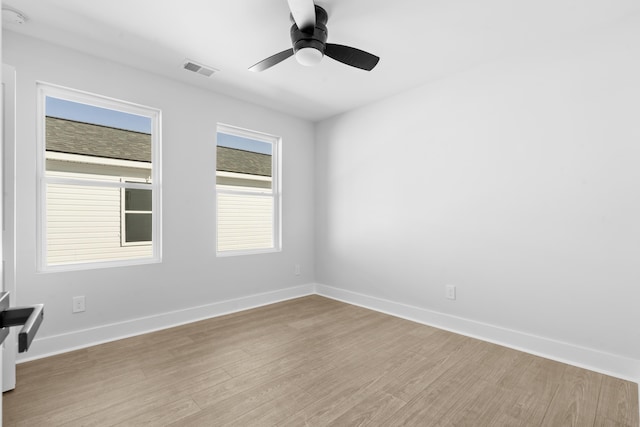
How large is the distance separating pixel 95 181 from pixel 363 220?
2.74m

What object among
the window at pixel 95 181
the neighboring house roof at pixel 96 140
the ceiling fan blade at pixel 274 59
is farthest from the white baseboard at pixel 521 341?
the neighboring house roof at pixel 96 140

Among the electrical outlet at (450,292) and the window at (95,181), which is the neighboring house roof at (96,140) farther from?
the electrical outlet at (450,292)

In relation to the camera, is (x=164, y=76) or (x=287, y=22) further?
(x=164, y=76)

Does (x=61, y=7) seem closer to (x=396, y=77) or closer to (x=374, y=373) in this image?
(x=396, y=77)

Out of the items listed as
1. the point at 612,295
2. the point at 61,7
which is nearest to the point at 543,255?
the point at 612,295

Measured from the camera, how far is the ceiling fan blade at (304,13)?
77.5 inches

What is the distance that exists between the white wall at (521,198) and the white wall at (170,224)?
1.02m

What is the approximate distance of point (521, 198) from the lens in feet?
9.11

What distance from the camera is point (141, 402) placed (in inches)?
79.0

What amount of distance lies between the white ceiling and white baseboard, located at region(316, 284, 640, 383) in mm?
2354

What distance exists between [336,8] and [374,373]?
254cm

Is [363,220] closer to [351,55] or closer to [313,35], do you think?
[351,55]

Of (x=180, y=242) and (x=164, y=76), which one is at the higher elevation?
(x=164, y=76)

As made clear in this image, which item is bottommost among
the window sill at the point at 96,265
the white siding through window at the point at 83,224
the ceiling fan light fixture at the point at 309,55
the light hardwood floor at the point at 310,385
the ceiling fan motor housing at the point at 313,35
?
the light hardwood floor at the point at 310,385
